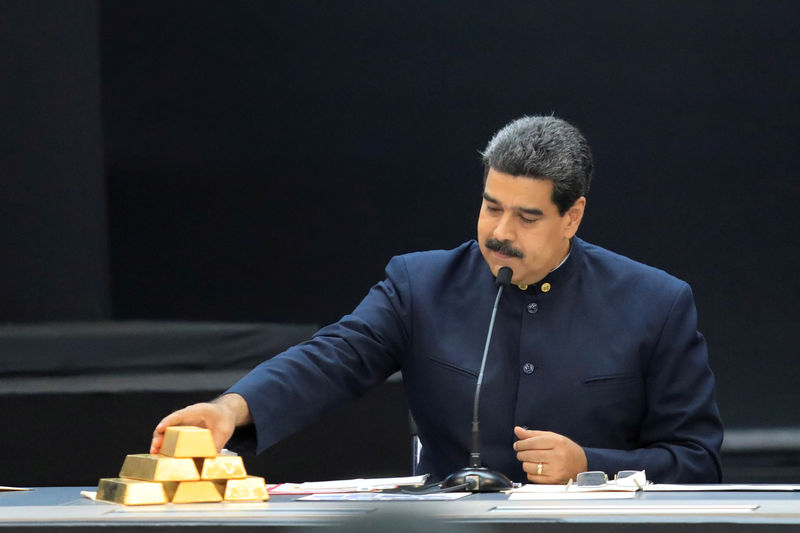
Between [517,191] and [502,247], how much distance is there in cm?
11

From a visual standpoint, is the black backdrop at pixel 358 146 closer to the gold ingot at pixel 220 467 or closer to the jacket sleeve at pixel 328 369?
the jacket sleeve at pixel 328 369

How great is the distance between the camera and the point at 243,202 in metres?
3.53

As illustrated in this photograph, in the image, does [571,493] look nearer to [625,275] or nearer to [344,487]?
[344,487]

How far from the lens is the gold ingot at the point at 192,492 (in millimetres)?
1488

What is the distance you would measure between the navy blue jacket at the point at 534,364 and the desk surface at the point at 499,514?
570 mm

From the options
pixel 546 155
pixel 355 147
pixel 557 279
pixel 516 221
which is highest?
pixel 355 147

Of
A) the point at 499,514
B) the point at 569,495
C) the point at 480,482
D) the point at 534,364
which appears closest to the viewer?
the point at 499,514

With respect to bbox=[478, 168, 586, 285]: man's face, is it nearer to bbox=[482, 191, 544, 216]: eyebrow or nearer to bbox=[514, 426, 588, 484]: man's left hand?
bbox=[482, 191, 544, 216]: eyebrow

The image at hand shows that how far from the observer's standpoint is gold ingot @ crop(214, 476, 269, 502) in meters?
1.51

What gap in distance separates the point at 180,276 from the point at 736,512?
8.29 feet

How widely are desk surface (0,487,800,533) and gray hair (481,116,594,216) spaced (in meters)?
0.80

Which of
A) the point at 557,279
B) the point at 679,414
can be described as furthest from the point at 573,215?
the point at 679,414

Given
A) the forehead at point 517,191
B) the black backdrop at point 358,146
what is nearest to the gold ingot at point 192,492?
the forehead at point 517,191

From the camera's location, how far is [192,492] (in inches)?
58.9
